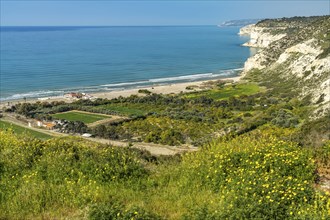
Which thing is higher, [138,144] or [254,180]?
[254,180]

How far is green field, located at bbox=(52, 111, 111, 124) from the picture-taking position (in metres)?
56.6

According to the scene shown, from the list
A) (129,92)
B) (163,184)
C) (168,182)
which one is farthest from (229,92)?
(163,184)

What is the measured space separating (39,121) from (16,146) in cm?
4664

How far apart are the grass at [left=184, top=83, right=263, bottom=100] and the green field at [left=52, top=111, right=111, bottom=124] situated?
21.3 m

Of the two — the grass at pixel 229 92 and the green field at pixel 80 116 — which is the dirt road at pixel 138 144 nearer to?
the green field at pixel 80 116

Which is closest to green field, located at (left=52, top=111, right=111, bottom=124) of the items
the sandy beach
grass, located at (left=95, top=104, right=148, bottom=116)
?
grass, located at (left=95, top=104, right=148, bottom=116)

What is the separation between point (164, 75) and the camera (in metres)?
103

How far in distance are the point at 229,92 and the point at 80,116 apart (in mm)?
30849

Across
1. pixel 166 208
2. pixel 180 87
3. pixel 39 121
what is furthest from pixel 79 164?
pixel 180 87

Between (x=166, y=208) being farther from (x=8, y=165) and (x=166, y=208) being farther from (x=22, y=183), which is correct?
(x=8, y=165)

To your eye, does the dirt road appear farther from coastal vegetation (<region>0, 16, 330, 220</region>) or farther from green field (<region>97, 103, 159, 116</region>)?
coastal vegetation (<region>0, 16, 330, 220</region>)

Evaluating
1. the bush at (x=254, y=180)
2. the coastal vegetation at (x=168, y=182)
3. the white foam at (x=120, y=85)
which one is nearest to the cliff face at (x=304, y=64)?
the white foam at (x=120, y=85)

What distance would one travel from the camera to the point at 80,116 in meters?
58.9

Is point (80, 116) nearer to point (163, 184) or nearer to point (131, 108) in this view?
point (131, 108)
